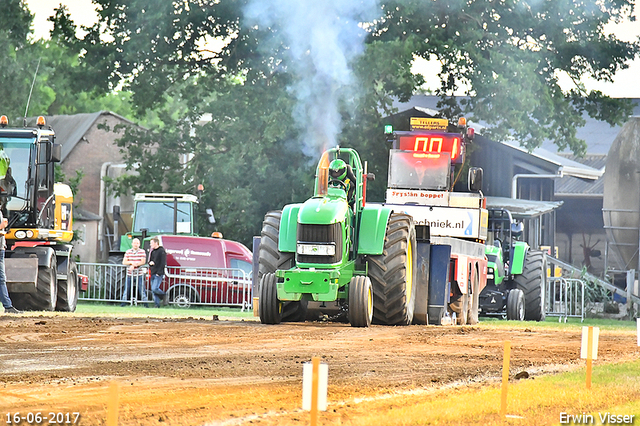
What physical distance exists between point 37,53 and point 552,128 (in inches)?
1624

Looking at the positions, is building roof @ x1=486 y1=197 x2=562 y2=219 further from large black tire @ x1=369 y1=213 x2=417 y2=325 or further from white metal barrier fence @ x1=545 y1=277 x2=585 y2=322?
large black tire @ x1=369 y1=213 x2=417 y2=325

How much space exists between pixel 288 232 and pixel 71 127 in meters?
43.1

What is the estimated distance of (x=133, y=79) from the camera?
33.3m

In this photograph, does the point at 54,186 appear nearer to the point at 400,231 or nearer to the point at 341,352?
the point at 400,231

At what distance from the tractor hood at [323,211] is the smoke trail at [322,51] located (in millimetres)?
9086

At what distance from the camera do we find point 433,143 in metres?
21.8

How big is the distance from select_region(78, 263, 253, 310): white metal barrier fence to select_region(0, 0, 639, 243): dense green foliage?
391 cm

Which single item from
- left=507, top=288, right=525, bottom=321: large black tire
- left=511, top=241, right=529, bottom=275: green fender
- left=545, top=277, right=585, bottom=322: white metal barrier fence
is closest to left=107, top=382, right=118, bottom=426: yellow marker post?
left=507, top=288, right=525, bottom=321: large black tire

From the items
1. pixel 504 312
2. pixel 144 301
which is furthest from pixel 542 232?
pixel 144 301

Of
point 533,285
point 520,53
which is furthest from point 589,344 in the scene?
point 520,53

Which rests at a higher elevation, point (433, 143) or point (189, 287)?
point (433, 143)

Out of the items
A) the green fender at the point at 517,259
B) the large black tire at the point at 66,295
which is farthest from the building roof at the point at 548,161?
the large black tire at the point at 66,295

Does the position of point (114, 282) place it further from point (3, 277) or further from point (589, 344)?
point (589, 344)

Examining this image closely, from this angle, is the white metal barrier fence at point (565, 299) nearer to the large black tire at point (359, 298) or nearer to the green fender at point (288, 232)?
the green fender at point (288, 232)
